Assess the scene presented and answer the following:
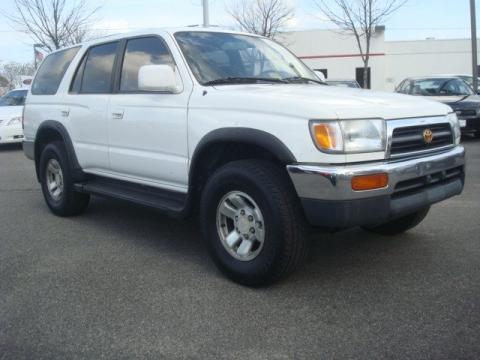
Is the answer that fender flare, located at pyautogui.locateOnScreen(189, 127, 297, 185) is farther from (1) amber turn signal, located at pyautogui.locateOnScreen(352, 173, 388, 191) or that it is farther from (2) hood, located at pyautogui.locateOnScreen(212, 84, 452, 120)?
(1) amber turn signal, located at pyautogui.locateOnScreen(352, 173, 388, 191)

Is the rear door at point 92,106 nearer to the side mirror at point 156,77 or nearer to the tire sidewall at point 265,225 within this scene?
the side mirror at point 156,77

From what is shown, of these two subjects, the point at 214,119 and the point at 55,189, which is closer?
the point at 214,119

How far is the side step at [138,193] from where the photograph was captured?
4.22 metres

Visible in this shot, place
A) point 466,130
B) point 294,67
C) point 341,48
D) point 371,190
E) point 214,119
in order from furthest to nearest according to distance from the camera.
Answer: point 341,48 < point 466,130 < point 294,67 < point 214,119 < point 371,190

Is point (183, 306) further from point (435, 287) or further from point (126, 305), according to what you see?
point (435, 287)

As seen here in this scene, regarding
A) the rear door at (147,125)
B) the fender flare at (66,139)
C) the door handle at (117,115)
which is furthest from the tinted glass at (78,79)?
the door handle at (117,115)

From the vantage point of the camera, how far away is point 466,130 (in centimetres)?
1147

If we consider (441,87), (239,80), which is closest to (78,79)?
(239,80)

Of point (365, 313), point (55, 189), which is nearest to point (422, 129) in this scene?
point (365, 313)

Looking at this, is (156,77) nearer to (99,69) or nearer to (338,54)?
(99,69)

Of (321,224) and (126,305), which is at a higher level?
(321,224)

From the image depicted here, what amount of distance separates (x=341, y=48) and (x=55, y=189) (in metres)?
31.8

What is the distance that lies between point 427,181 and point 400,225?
3.86ft

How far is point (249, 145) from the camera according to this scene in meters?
3.69
